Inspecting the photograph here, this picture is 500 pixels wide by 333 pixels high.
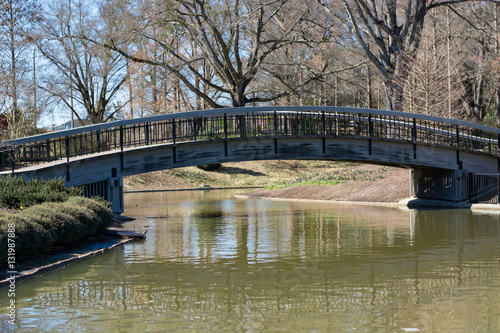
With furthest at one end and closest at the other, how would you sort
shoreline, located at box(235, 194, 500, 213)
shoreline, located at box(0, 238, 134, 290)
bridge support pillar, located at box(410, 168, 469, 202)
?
bridge support pillar, located at box(410, 168, 469, 202) < shoreline, located at box(235, 194, 500, 213) < shoreline, located at box(0, 238, 134, 290)

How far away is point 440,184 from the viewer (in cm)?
2933

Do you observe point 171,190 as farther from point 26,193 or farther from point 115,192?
point 26,193

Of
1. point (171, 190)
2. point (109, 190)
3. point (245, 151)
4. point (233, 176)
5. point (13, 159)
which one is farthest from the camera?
point (233, 176)

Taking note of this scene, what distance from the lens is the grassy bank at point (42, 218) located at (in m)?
11.5

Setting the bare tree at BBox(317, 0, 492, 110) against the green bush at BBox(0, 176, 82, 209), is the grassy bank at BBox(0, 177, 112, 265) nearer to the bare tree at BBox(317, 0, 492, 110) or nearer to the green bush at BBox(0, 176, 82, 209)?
the green bush at BBox(0, 176, 82, 209)

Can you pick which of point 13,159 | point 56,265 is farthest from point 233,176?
point 56,265

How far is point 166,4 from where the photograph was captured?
34750 mm

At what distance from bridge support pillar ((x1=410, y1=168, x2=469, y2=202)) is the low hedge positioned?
58.3 ft

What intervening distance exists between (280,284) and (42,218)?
579 cm

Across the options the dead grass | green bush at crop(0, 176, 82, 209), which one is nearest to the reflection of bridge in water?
green bush at crop(0, 176, 82, 209)

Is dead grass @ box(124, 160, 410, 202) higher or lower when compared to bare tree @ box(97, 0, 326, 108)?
lower

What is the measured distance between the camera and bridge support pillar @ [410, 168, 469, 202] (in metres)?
27.9

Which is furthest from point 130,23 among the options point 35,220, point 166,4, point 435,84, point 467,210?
point 35,220

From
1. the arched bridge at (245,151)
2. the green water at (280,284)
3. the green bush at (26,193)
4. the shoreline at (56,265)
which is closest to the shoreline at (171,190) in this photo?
the shoreline at (56,265)
